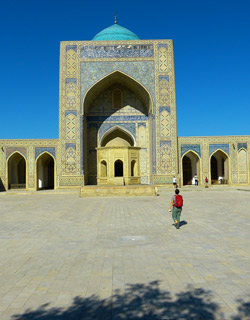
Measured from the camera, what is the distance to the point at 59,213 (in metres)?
8.74

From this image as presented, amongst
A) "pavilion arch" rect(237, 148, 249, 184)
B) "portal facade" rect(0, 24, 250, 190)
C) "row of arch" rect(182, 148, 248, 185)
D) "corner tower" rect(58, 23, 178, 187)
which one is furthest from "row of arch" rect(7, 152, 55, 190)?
"pavilion arch" rect(237, 148, 249, 184)

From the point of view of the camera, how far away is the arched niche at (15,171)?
845 inches

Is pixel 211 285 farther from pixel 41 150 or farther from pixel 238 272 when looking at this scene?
pixel 41 150

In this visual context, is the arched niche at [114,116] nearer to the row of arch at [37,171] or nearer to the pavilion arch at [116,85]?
the pavilion arch at [116,85]

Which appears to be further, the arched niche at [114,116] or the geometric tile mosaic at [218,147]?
the geometric tile mosaic at [218,147]

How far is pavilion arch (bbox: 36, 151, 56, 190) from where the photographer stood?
2169cm

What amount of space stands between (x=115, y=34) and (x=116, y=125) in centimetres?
768

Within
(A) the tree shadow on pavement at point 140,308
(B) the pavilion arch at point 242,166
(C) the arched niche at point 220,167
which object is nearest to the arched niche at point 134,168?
(C) the arched niche at point 220,167

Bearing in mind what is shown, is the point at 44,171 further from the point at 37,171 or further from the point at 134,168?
the point at 134,168

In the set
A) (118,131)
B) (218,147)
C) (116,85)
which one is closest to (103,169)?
(118,131)

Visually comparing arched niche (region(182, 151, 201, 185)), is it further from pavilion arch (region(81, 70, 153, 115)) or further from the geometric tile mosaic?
pavilion arch (region(81, 70, 153, 115))

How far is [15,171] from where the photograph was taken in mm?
23172

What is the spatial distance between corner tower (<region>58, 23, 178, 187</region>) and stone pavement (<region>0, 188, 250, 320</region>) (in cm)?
1282

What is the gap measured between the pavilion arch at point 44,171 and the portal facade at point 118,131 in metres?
0.16
